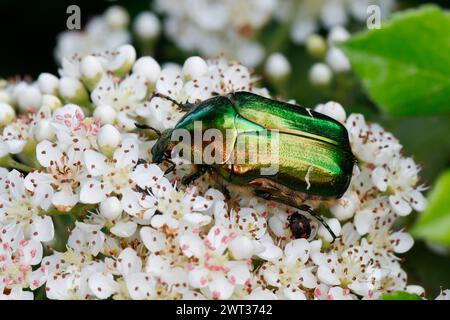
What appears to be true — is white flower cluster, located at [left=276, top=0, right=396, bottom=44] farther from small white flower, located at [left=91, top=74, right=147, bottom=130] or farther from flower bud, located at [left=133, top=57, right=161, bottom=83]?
small white flower, located at [left=91, top=74, right=147, bottom=130]

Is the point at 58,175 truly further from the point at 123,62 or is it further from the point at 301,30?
the point at 301,30

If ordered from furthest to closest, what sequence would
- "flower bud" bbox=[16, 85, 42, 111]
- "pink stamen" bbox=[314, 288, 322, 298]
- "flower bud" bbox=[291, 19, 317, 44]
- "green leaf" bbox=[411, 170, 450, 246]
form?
"flower bud" bbox=[291, 19, 317, 44]
"flower bud" bbox=[16, 85, 42, 111]
"pink stamen" bbox=[314, 288, 322, 298]
"green leaf" bbox=[411, 170, 450, 246]

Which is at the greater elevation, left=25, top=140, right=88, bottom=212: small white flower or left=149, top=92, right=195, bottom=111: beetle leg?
left=149, top=92, right=195, bottom=111: beetle leg

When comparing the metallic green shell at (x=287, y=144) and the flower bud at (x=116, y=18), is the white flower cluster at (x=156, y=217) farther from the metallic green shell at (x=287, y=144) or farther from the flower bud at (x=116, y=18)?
the flower bud at (x=116, y=18)

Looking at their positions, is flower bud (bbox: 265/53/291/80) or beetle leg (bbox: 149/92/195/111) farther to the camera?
flower bud (bbox: 265/53/291/80)

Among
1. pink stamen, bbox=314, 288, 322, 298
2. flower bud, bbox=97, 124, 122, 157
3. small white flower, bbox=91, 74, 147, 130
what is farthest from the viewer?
small white flower, bbox=91, 74, 147, 130

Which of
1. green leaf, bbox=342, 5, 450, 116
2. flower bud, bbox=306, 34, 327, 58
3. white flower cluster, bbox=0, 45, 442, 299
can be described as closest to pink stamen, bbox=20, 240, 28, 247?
white flower cluster, bbox=0, 45, 442, 299

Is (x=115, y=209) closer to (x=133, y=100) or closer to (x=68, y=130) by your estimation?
(x=68, y=130)

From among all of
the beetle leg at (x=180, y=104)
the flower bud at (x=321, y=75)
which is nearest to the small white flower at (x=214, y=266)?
the beetle leg at (x=180, y=104)
